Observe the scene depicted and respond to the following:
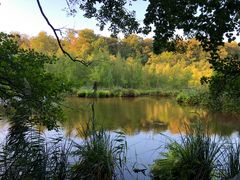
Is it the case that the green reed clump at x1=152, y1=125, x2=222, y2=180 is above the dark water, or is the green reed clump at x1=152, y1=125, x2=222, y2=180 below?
above

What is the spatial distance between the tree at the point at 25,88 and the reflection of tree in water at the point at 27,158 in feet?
0.49

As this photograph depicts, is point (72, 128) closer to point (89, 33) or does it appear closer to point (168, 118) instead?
point (168, 118)

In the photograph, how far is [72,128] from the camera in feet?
37.6

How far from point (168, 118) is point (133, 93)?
1673 cm

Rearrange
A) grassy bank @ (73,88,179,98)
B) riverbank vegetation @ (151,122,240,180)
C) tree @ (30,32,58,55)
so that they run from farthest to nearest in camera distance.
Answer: tree @ (30,32,58,55) < grassy bank @ (73,88,179,98) < riverbank vegetation @ (151,122,240,180)

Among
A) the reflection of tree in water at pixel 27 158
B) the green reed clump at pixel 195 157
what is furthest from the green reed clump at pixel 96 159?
the green reed clump at pixel 195 157

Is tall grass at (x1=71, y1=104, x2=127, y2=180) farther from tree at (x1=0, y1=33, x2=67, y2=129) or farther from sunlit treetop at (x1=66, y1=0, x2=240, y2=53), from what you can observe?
sunlit treetop at (x1=66, y1=0, x2=240, y2=53)

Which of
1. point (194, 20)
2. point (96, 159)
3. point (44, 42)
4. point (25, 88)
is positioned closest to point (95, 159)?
point (96, 159)

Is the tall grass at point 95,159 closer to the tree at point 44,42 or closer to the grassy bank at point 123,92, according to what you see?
the grassy bank at point 123,92

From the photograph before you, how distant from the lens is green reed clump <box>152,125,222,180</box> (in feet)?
16.8

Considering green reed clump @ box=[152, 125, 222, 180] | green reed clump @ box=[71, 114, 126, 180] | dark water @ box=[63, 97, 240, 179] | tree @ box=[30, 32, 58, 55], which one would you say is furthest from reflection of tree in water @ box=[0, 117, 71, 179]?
tree @ box=[30, 32, 58, 55]

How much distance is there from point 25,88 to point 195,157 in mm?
2622

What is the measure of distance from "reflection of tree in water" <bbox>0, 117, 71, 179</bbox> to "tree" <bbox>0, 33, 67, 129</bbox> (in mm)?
151

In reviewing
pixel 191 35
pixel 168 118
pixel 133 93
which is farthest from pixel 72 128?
pixel 133 93
